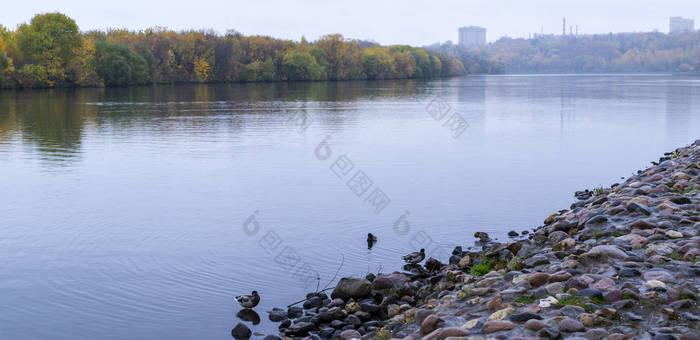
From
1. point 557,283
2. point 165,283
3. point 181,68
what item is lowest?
point 165,283

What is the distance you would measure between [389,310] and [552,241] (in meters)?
3.26

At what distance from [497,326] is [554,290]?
48.9 inches

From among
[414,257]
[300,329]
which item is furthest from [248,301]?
[414,257]

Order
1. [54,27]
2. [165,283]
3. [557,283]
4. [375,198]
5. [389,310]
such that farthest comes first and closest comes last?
[54,27] → [375,198] → [165,283] → [389,310] → [557,283]

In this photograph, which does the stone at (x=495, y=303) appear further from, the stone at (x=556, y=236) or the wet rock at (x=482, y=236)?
the wet rock at (x=482, y=236)

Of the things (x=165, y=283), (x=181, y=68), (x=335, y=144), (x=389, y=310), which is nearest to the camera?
(x=389, y=310)

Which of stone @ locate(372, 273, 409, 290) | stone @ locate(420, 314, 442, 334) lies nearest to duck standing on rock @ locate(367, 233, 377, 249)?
stone @ locate(372, 273, 409, 290)

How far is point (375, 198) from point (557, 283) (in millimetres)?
9511

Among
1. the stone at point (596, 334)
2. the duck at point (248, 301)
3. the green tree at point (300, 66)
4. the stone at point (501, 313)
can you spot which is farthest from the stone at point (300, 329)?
the green tree at point (300, 66)

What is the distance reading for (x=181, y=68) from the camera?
10781 cm

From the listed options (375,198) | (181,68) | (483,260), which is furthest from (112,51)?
(483,260)

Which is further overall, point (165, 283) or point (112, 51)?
point (112, 51)

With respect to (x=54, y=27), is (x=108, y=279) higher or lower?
lower

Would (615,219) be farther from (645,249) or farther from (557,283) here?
(557,283)
